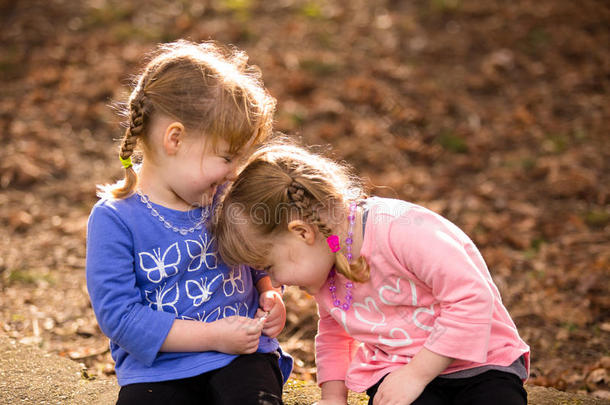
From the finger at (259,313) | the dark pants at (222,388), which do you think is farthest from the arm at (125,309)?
the finger at (259,313)

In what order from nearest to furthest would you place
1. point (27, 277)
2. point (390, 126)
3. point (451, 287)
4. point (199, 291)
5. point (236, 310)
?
point (451, 287) < point (199, 291) < point (236, 310) < point (27, 277) < point (390, 126)

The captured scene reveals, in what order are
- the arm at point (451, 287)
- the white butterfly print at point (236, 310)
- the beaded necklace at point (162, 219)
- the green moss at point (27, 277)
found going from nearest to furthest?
the arm at point (451, 287)
the beaded necklace at point (162, 219)
the white butterfly print at point (236, 310)
the green moss at point (27, 277)

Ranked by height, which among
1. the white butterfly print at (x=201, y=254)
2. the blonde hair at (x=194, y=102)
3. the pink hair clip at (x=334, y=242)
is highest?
the blonde hair at (x=194, y=102)

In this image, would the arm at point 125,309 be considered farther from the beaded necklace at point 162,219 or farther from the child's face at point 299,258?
the child's face at point 299,258

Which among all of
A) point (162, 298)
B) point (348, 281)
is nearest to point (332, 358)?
point (348, 281)

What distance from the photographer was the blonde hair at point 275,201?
2207mm

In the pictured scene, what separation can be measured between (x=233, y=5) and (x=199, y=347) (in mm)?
6338

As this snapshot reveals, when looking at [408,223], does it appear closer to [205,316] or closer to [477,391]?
[477,391]

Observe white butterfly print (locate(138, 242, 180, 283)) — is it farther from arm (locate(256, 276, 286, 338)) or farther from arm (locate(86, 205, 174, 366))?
arm (locate(256, 276, 286, 338))

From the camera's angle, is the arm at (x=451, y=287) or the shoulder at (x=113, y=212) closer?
the arm at (x=451, y=287)

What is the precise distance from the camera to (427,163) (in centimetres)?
562

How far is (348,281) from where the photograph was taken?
7.67 ft

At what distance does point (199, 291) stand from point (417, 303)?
0.77m

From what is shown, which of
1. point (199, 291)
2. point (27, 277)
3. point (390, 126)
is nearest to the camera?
point (199, 291)
